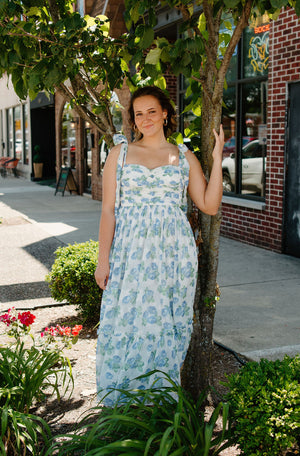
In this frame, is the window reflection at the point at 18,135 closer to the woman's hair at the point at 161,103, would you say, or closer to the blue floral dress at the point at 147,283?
the woman's hair at the point at 161,103

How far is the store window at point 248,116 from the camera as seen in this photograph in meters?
8.68

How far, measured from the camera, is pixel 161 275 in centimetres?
309

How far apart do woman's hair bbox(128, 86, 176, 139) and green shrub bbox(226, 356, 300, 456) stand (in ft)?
4.98

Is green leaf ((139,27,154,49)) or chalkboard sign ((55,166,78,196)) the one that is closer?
green leaf ((139,27,154,49))

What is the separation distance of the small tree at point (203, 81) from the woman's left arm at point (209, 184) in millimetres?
128

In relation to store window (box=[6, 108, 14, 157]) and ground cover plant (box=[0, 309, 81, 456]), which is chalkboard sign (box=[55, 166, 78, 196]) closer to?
store window (box=[6, 108, 14, 157])

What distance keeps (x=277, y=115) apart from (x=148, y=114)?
17.0ft

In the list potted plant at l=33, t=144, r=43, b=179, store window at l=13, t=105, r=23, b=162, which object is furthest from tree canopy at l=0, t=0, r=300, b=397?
store window at l=13, t=105, r=23, b=162

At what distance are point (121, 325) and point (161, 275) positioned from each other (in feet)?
1.14

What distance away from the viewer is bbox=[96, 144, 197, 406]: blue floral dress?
3.09m

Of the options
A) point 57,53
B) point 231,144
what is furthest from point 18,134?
point 57,53

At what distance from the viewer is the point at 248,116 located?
9125mm

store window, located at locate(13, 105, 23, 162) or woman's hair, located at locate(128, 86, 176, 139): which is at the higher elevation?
store window, located at locate(13, 105, 23, 162)

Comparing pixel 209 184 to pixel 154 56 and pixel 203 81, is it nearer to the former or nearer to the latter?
pixel 203 81
